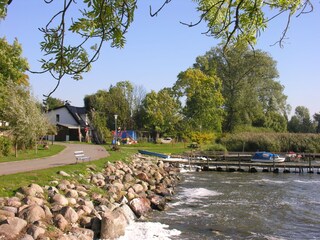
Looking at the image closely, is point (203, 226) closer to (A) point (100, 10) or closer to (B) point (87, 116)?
(A) point (100, 10)

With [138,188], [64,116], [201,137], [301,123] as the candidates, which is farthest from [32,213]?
[301,123]

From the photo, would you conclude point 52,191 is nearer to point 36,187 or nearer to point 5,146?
point 36,187

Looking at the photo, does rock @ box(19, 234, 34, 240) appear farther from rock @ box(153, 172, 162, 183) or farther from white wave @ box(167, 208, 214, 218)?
rock @ box(153, 172, 162, 183)

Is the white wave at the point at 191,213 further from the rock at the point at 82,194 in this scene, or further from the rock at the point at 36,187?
the rock at the point at 36,187

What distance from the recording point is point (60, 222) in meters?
12.8

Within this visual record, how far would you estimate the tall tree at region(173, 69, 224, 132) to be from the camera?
59.4 meters

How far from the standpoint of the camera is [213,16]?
3299 mm

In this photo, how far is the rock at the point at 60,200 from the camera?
1487 cm

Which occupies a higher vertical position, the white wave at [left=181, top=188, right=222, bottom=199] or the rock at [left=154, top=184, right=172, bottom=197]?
the rock at [left=154, top=184, right=172, bottom=197]

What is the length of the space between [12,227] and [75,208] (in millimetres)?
3803

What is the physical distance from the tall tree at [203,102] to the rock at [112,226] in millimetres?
45638

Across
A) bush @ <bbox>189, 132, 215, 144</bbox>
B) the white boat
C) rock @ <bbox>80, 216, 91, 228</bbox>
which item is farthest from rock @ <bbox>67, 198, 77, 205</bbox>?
bush @ <bbox>189, 132, 215, 144</bbox>

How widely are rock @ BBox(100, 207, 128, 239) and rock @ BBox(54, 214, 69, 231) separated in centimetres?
122

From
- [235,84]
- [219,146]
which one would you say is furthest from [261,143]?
[235,84]
